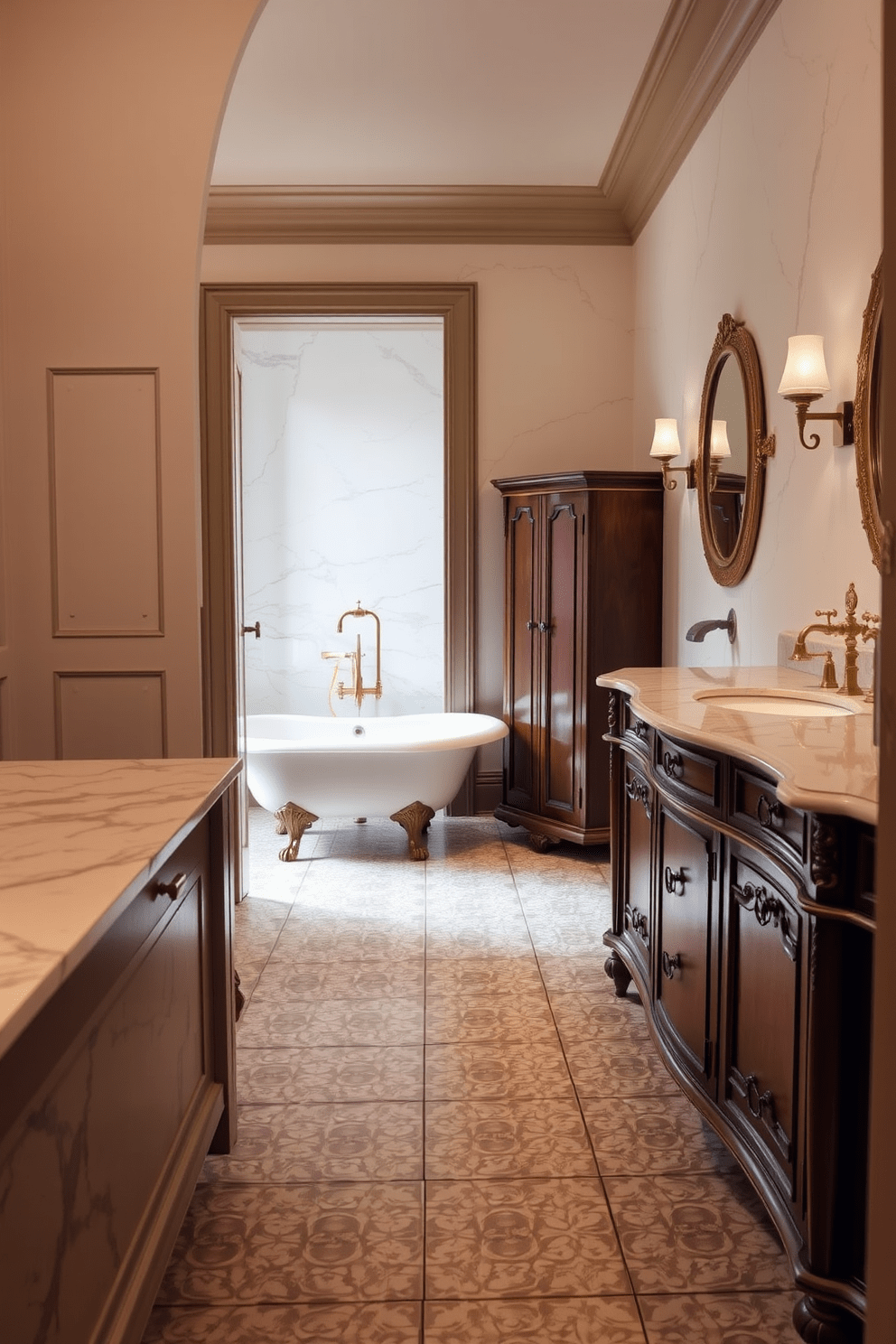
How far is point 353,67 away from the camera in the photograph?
3.92m

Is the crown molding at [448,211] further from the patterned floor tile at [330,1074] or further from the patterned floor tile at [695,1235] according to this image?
the patterned floor tile at [695,1235]

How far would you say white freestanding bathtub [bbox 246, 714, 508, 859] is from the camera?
466 cm

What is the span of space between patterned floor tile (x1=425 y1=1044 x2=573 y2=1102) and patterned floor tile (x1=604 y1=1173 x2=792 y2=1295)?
421mm

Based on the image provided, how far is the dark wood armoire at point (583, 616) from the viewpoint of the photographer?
14.9 ft

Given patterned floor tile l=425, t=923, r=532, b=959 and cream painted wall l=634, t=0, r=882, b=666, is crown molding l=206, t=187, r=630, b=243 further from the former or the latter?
patterned floor tile l=425, t=923, r=532, b=959

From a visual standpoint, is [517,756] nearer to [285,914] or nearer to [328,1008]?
[285,914]

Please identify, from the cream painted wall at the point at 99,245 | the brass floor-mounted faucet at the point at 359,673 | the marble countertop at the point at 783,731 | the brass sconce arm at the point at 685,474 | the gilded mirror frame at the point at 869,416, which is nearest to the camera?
the marble countertop at the point at 783,731

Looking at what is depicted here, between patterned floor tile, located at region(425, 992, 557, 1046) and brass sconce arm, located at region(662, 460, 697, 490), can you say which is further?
brass sconce arm, located at region(662, 460, 697, 490)

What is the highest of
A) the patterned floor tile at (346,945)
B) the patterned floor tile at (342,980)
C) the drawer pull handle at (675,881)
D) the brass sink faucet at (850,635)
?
the brass sink faucet at (850,635)

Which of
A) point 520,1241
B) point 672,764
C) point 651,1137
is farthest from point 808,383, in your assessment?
point 520,1241

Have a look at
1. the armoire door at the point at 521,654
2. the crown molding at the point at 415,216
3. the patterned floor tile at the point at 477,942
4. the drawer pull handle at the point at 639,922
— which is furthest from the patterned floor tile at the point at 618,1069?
the crown molding at the point at 415,216

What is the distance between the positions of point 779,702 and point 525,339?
125 inches

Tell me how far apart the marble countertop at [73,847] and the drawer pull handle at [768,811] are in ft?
2.98

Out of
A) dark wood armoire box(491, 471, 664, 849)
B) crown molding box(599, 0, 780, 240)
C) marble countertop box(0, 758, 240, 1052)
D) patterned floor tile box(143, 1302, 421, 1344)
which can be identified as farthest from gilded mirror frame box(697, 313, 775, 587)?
patterned floor tile box(143, 1302, 421, 1344)
